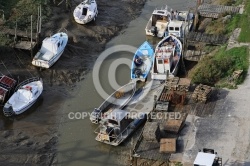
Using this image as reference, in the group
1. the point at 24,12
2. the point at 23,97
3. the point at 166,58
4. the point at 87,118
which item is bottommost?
the point at 87,118

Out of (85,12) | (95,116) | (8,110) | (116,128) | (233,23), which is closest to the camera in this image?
(116,128)

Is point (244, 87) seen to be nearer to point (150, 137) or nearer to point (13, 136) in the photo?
point (150, 137)

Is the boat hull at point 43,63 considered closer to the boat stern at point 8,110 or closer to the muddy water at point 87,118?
the muddy water at point 87,118

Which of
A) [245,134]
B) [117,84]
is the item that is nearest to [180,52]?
[117,84]

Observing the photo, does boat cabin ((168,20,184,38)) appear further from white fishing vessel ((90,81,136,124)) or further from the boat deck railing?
the boat deck railing

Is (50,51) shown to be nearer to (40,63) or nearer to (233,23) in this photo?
(40,63)

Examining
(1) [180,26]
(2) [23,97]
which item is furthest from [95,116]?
(1) [180,26]

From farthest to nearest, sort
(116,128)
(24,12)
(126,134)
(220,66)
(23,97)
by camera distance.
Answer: (24,12), (23,97), (220,66), (126,134), (116,128)

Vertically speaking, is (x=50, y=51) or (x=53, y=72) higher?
(x=50, y=51)
